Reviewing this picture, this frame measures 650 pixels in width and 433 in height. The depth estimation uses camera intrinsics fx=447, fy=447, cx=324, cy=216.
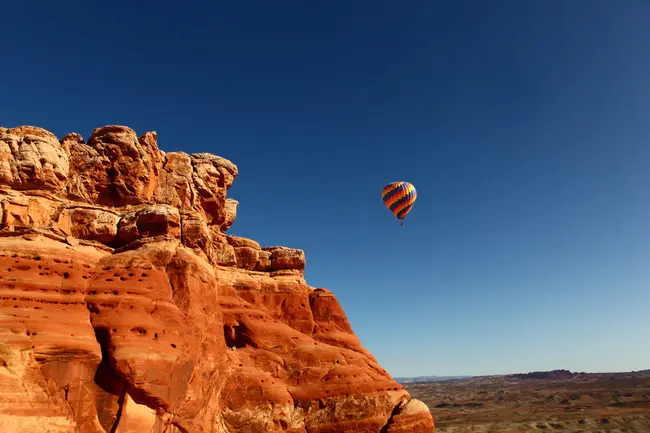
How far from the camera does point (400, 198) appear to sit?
2813 inches

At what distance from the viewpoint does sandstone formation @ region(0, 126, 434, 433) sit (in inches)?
934

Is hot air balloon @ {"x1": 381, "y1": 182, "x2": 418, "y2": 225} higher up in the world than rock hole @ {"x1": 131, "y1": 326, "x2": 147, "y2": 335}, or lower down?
higher up

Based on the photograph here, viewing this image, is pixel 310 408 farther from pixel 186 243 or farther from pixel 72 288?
pixel 72 288

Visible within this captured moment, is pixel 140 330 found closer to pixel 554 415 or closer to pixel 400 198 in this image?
pixel 400 198

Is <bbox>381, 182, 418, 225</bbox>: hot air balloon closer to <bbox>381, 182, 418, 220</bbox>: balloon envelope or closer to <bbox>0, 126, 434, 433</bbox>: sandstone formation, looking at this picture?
<bbox>381, 182, 418, 220</bbox>: balloon envelope

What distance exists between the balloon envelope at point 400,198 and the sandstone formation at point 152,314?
99.8 ft

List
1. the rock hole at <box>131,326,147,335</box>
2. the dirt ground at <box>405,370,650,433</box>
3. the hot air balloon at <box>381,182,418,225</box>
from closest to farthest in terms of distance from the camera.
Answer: the rock hole at <box>131,326,147,335</box> < the hot air balloon at <box>381,182,418,225</box> < the dirt ground at <box>405,370,650,433</box>

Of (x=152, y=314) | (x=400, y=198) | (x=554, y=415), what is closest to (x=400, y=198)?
(x=400, y=198)

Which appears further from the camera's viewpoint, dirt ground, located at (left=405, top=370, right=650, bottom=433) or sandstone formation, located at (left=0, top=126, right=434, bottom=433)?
dirt ground, located at (left=405, top=370, right=650, bottom=433)

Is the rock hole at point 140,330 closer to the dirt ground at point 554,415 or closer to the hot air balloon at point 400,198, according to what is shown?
the hot air balloon at point 400,198

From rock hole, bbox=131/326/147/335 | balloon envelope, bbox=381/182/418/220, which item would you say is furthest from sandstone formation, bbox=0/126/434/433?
balloon envelope, bbox=381/182/418/220

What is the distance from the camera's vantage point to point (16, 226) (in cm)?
3036

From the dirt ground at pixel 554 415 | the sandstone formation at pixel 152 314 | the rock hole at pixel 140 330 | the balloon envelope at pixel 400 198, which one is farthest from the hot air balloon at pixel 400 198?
the dirt ground at pixel 554 415

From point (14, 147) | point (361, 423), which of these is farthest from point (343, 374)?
point (14, 147)
